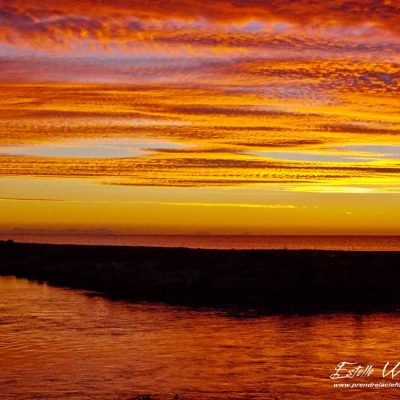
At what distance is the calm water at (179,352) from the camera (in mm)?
17547

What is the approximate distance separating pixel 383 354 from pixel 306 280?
57.1ft

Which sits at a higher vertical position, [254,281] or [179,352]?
[254,281]

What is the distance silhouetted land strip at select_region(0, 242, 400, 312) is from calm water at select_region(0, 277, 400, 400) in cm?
410

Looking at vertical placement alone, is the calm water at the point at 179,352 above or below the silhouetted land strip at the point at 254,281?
below

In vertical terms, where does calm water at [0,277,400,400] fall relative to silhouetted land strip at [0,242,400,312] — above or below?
below

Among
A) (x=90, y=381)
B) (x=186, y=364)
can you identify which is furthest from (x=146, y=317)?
(x=90, y=381)

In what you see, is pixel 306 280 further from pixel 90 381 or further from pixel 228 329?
pixel 90 381

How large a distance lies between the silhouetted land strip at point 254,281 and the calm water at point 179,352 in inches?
161

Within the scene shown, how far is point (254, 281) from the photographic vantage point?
127ft

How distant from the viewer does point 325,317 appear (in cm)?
2939

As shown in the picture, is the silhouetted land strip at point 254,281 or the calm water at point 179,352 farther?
the silhouetted land strip at point 254,281

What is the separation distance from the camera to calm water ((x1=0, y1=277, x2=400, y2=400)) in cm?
1755

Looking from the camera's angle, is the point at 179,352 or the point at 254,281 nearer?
the point at 179,352

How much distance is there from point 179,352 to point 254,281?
16.9 m
